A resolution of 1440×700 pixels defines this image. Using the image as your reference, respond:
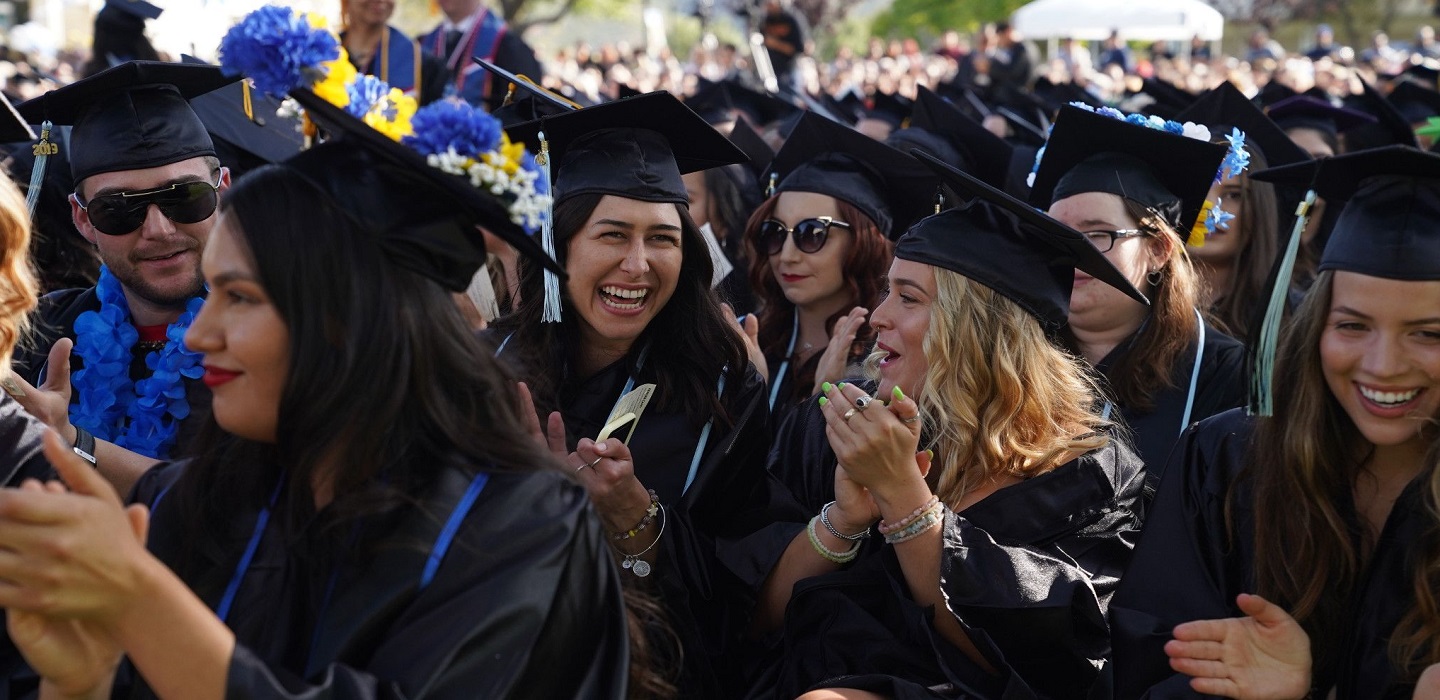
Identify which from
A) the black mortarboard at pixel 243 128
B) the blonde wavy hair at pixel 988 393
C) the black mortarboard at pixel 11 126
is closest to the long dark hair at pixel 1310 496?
the blonde wavy hair at pixel 988 393

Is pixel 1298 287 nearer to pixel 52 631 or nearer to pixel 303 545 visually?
pixel 303 545

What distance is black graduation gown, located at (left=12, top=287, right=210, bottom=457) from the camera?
3.96 m

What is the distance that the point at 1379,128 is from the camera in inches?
281

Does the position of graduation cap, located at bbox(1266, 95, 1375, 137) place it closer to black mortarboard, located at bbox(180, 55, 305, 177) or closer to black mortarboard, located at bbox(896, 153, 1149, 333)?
black mortarboard, located at bbox(896, 153, 1149, 333)

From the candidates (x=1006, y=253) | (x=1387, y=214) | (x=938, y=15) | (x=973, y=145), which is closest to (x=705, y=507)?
(x=1006, y=253)

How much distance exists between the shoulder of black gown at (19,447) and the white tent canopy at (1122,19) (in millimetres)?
15275

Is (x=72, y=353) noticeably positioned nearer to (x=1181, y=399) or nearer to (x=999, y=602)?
(x=999, y=602)

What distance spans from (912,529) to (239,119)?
3.60 metres

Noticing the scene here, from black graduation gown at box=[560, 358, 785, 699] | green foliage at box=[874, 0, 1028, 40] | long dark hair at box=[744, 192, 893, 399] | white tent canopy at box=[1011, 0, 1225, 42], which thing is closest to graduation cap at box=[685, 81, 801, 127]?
long dark hair at box=[744, 192, 893, 399]

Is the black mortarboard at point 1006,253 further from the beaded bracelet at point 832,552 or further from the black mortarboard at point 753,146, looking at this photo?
the black mortarboard at point 753,146

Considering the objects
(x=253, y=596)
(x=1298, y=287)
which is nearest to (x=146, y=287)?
(x=253, y=596)

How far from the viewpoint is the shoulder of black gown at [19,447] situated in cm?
265

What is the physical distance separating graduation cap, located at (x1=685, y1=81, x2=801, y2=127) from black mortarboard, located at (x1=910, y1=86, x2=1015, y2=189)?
5.68ft

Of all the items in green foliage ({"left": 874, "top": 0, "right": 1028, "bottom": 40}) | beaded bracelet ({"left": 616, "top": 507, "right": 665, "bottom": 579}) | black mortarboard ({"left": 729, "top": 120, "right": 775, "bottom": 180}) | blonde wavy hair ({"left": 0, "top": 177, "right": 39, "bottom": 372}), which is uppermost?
green foliage ({"left": 874, "top": 0, "right": 1028, "bottom": 40})
